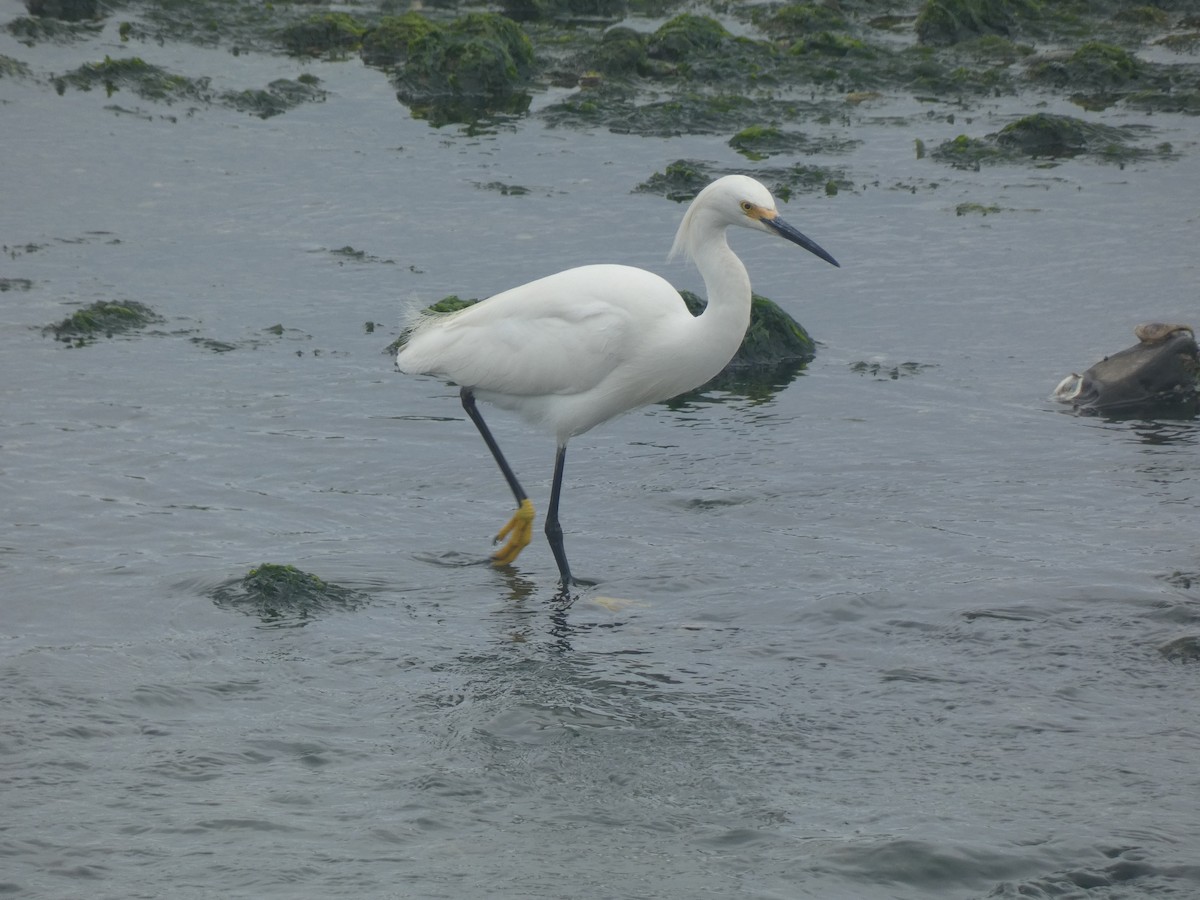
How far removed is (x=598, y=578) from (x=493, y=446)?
1052 millimetres

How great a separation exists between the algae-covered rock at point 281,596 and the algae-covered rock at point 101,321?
14.2ft

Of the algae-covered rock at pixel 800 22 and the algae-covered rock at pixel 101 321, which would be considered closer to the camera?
the algae-covered rock at pixel 101 321

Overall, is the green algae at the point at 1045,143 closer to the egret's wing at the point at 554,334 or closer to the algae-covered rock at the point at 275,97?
the algae-covered rock at the point at 275,97

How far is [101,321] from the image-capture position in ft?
37.1

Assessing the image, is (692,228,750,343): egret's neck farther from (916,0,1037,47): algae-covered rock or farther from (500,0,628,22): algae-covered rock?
(500,0,628,22): algae-covered rock

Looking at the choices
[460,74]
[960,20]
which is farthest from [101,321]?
[960,20]

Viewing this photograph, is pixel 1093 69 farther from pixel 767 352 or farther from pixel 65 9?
pixel 65 9

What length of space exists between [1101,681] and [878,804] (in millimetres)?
1451

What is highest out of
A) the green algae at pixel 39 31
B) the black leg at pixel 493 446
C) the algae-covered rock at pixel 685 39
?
the algae-covered rock at pixel 685 39

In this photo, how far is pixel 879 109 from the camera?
57.4ft

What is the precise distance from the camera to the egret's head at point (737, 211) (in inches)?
301

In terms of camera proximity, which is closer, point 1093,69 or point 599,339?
point 599,339

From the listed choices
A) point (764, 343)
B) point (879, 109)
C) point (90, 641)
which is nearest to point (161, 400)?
point (90, 641)

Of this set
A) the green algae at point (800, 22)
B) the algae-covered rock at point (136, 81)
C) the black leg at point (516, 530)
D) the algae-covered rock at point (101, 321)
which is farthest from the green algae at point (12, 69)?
the black leg at point (516, 530)
